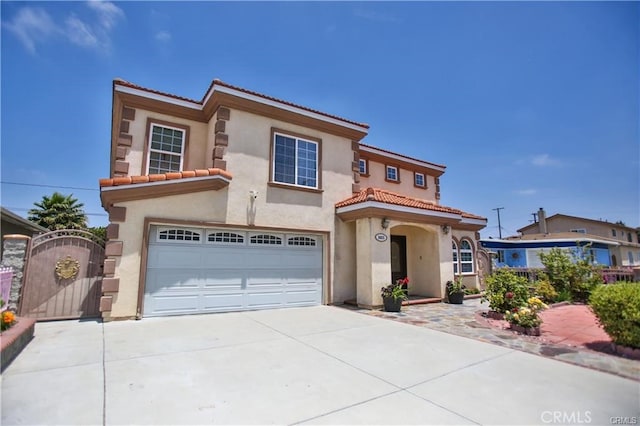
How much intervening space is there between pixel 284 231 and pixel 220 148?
3748mm

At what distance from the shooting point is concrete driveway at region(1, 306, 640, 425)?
3.50 m

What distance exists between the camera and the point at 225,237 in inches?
416

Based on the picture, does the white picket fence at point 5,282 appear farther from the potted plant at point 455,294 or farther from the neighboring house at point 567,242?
the neighboring house at point 567,242

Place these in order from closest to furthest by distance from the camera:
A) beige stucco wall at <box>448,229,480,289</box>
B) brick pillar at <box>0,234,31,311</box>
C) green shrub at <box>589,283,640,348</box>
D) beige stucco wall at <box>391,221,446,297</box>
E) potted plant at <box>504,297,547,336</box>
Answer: green shrub at <box>589,283,640,348</box> → potted plant at <box>504,297,547,336</box> → brick pillar at <box>0,234,31,311</box> → beige stucco wall at <box>391,221,446,297</box> → beige stucco wall at <box>448,229,480,289</box>

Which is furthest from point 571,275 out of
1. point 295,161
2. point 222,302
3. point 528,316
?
point 222,302

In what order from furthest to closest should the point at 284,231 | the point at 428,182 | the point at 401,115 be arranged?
the point at 428,182 < the point at 401,115 < the point at 284,231

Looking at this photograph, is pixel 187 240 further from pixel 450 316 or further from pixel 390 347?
pixel 450 316

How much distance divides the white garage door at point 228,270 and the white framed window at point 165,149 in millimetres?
2592

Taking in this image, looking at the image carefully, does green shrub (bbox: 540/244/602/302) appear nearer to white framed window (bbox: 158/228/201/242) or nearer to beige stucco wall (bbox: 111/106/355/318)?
beige stucco wall (bbox: 111/106/355/318)

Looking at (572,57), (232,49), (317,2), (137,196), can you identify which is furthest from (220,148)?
(572,57)

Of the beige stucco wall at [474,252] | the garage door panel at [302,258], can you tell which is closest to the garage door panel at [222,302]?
the garage door panel at [302,258]

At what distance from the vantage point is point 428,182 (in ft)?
62.2

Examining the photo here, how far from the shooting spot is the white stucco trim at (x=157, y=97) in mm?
10109

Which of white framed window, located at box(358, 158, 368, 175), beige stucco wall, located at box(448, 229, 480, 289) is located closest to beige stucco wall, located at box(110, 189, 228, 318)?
white framed window, located at box(358, 158, 368, 175)
